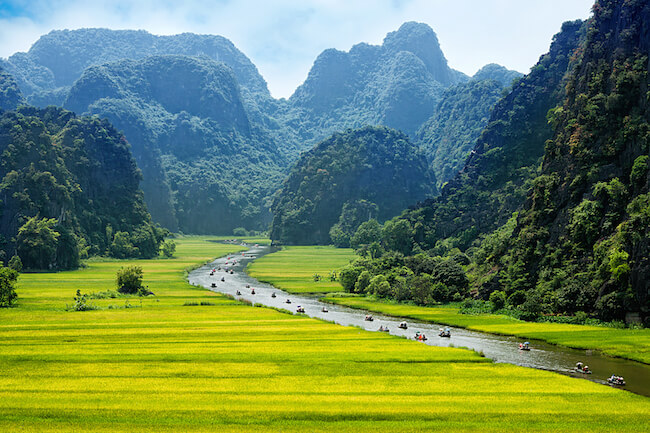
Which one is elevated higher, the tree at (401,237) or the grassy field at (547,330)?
the tree at (401,237)

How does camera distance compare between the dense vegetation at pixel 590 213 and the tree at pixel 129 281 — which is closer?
the dense vegetation at pixel 590 213

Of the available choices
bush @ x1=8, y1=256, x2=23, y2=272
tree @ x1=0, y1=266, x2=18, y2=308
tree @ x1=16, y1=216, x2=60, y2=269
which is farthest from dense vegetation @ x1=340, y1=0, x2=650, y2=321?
tree @ x1=16, y1=216, x2=60, y2=269

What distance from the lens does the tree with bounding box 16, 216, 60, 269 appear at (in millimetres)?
134125

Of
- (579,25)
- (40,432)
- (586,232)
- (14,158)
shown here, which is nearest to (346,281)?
(586,232)

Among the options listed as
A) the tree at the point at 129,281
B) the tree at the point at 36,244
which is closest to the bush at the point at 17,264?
the tree at the point at 36,244

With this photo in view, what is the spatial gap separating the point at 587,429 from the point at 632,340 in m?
27.8

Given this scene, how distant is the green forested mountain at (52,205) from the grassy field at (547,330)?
283ft

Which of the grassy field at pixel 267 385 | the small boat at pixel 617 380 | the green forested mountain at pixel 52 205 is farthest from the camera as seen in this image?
the green forested mountain at pixel 52 205

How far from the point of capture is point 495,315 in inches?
3130

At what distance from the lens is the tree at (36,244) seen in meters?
134

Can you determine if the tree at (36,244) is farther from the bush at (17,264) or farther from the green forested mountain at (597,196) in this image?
the green forested mountain at (597,196)

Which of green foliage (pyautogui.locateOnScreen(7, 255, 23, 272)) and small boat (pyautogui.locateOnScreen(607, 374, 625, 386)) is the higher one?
green foliage (pyautogui.locateOnScreen(7, 255, 23, 272))

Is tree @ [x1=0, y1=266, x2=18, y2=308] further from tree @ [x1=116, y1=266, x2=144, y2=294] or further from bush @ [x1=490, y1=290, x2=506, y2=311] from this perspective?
bush @ [x1=490, y1=290, x2=506, y2=311]

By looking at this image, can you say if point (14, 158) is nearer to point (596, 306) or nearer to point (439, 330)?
point (439, 330)
